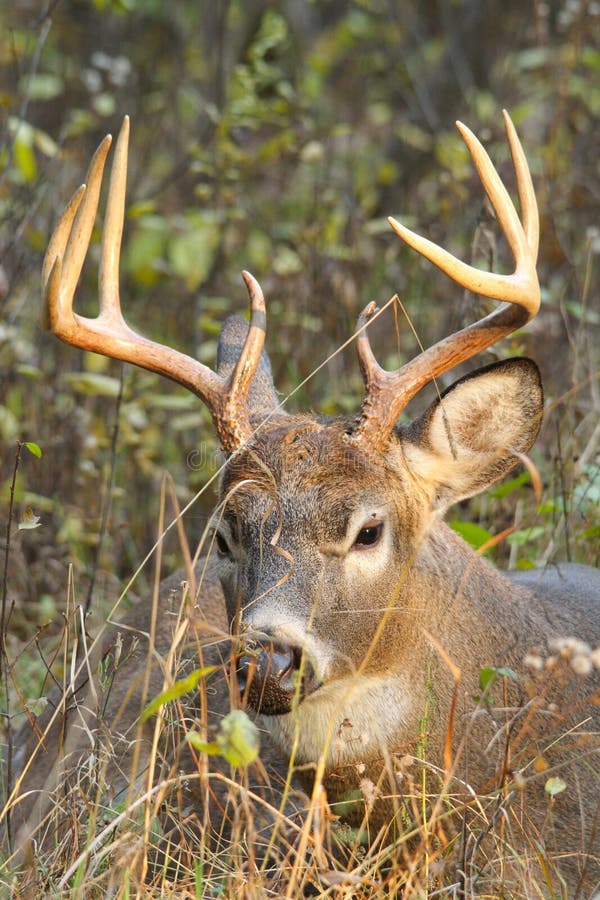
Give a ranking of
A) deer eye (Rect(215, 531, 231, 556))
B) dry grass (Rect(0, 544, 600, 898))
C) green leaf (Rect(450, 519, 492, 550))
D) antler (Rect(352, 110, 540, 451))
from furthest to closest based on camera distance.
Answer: green leaf (Rect(450, 519, 492, 550)) → deer eye (Rect(215, 531, 231, 556)) → antler (Rect(352, 110, 540, 451)) → dry grass (Rect(0, 544, 600, 898))

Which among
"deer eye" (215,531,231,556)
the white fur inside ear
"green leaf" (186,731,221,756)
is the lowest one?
"deer eye" (215,531,231,556)

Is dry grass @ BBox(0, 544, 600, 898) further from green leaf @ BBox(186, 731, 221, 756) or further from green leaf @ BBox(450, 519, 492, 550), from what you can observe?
green leaf @ BBox(450, 519, 492, 550)

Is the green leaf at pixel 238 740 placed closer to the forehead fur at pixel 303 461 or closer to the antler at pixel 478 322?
the forehead fur at pixel 303 461

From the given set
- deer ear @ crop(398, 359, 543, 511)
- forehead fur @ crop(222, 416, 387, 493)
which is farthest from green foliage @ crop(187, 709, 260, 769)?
deer ear @ crop(398, 359, 543, 511)

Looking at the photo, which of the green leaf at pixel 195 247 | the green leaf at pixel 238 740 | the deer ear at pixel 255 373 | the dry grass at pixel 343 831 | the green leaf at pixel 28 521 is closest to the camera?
the green leaf at pixel 238 740

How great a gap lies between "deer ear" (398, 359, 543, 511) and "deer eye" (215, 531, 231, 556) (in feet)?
1.70

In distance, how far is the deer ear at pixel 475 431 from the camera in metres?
3.45

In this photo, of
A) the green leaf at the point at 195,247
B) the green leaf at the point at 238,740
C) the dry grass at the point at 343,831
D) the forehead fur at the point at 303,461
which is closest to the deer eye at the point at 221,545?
the forehead fur at the point at 303,461

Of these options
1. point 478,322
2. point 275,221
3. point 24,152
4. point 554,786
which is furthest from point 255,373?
point 275,221

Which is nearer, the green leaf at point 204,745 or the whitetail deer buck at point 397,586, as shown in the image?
the green leaf at point 204,745

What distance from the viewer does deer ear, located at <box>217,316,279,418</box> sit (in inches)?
155

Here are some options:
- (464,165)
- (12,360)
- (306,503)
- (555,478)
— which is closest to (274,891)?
(306,503)

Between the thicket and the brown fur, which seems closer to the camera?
the brown fur

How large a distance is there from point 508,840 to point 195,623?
929 millimetres
